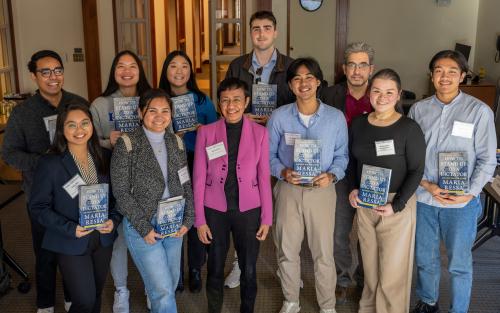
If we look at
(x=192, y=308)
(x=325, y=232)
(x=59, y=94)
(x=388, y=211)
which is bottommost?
(x=192, y=308)

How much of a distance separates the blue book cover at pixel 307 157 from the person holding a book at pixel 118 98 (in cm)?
92

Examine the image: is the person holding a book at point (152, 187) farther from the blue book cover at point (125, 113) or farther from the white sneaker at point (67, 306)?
the white sneaker at point (67, 306)

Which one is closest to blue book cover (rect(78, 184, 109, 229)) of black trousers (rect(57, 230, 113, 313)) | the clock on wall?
black trousers (rect(57, 230, 113, 313))

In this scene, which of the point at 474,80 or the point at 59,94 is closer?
the point at 59,94

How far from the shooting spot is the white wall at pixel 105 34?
6.74m

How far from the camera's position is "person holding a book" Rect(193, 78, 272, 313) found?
2.49 metres

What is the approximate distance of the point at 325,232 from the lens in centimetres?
268

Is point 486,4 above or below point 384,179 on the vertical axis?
above

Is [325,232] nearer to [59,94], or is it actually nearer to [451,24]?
[59,94]

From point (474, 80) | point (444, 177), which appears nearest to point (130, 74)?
point (444, 177)

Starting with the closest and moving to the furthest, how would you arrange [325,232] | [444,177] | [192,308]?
[444,177] < [325,232] < [192,308]

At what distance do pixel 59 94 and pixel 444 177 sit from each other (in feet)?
6.96

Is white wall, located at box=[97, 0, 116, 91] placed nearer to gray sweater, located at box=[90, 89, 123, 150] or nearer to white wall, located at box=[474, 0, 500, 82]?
gray sweater, located at box=[90, 89, 123, 150]

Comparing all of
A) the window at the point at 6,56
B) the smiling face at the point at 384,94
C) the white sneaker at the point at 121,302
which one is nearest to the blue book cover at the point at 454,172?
the smiling face at the point at 384,94
